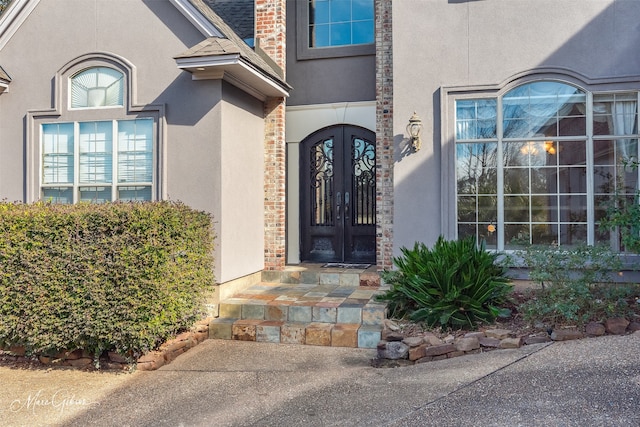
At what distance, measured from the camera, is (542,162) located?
6852 mm

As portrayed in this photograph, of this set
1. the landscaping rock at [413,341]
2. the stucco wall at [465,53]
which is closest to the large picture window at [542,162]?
the stucco wall at [465,53]

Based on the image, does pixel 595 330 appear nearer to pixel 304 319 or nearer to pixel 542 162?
pixel 542 162

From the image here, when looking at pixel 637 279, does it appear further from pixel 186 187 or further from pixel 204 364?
pixel 186 187

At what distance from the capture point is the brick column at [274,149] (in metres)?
8.31

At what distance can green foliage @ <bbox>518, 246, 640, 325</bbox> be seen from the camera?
530cm

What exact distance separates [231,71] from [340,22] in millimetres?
2773

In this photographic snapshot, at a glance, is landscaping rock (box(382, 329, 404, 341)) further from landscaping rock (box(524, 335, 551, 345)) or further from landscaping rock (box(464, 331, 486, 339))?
landscaping rock (box(524, 335, 551, 345))

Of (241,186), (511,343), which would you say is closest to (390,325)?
(511,343)

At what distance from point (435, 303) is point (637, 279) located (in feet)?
10.0

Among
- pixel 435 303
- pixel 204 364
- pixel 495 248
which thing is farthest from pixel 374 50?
pixel 204 364

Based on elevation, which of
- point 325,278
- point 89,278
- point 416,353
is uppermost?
point 89,278

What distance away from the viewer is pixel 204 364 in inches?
211

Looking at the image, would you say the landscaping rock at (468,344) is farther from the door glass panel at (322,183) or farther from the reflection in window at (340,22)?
the reflection in window at (340,22)

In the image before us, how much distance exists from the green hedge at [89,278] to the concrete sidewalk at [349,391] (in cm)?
45
